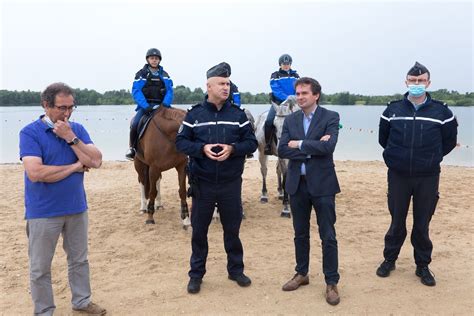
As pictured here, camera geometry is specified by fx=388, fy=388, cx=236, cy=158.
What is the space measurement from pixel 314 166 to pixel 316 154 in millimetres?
144

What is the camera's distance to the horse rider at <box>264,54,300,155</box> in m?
7.16

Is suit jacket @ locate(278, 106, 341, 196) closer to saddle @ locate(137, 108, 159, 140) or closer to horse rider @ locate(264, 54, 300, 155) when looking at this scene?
saddle @ locate(137, 108, 159, 140)

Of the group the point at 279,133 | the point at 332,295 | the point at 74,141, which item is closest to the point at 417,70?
the point at 332,295

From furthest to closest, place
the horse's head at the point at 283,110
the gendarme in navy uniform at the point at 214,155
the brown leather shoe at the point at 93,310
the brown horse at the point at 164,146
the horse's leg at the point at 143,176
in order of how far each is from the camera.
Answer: the horse's leg at the point at 143,176
the horse's head at the point at 283,110
the brown horse at the point at 164,146
the gendarme in navy uniform at the point at 214,155
the brown leather shoe at the point at 93,310

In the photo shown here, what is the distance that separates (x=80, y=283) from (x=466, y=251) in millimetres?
4616

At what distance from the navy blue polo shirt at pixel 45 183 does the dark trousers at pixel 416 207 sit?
319cm

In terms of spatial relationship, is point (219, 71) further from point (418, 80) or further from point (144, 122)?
point (144, 122)

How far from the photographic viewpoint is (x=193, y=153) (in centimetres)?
378

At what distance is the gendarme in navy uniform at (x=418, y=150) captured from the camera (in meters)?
3.89

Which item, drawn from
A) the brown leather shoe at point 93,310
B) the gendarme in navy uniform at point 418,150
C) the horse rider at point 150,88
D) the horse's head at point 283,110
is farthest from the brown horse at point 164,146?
the gendarme in navy uniform at point 418,150

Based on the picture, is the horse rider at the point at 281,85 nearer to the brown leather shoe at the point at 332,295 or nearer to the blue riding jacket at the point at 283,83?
the blue riding jacket at the point at 283,83

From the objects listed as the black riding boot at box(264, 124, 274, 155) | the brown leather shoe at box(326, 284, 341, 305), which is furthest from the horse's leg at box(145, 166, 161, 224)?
the brown leather shoe at box(326, 284, 341, 305)

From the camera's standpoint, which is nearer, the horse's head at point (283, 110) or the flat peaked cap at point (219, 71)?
the flat peaked cap at point (219, 71)

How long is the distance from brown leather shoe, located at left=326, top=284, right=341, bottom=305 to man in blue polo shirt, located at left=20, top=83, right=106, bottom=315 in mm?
2408
